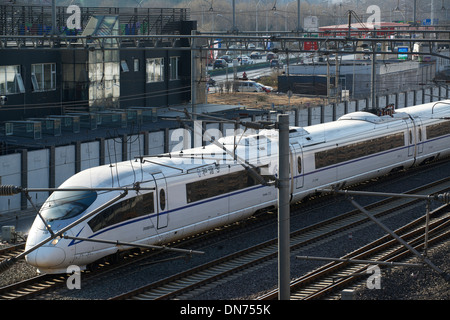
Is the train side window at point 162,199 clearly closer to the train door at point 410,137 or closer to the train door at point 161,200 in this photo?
the train door at point 161,200

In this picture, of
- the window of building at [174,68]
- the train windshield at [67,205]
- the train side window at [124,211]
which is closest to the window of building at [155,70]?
the window of building at [174,68]

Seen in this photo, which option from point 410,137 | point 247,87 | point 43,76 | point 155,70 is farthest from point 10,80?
point 247,87

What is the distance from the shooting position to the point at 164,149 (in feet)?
91.8

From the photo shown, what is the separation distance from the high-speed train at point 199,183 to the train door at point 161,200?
2 cm

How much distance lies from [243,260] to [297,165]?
15.1 feet

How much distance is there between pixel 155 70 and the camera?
127 ft

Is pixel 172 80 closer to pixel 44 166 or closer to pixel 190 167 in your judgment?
pixel 44 166

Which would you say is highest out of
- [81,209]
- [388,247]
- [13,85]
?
[13,85]

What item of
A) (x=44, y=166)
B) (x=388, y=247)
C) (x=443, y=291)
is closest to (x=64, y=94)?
(x=44, y=166)

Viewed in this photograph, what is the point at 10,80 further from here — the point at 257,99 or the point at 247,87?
the point at 247,87

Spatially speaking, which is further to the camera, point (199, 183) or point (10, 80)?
point (10, 80)

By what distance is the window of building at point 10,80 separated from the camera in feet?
99.2

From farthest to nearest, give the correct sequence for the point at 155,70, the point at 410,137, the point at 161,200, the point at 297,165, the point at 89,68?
1. the point at 155,70
2. the point at 89,68
3. the point at 410,137
4. the point at 297,165
5. the point at 161,200
